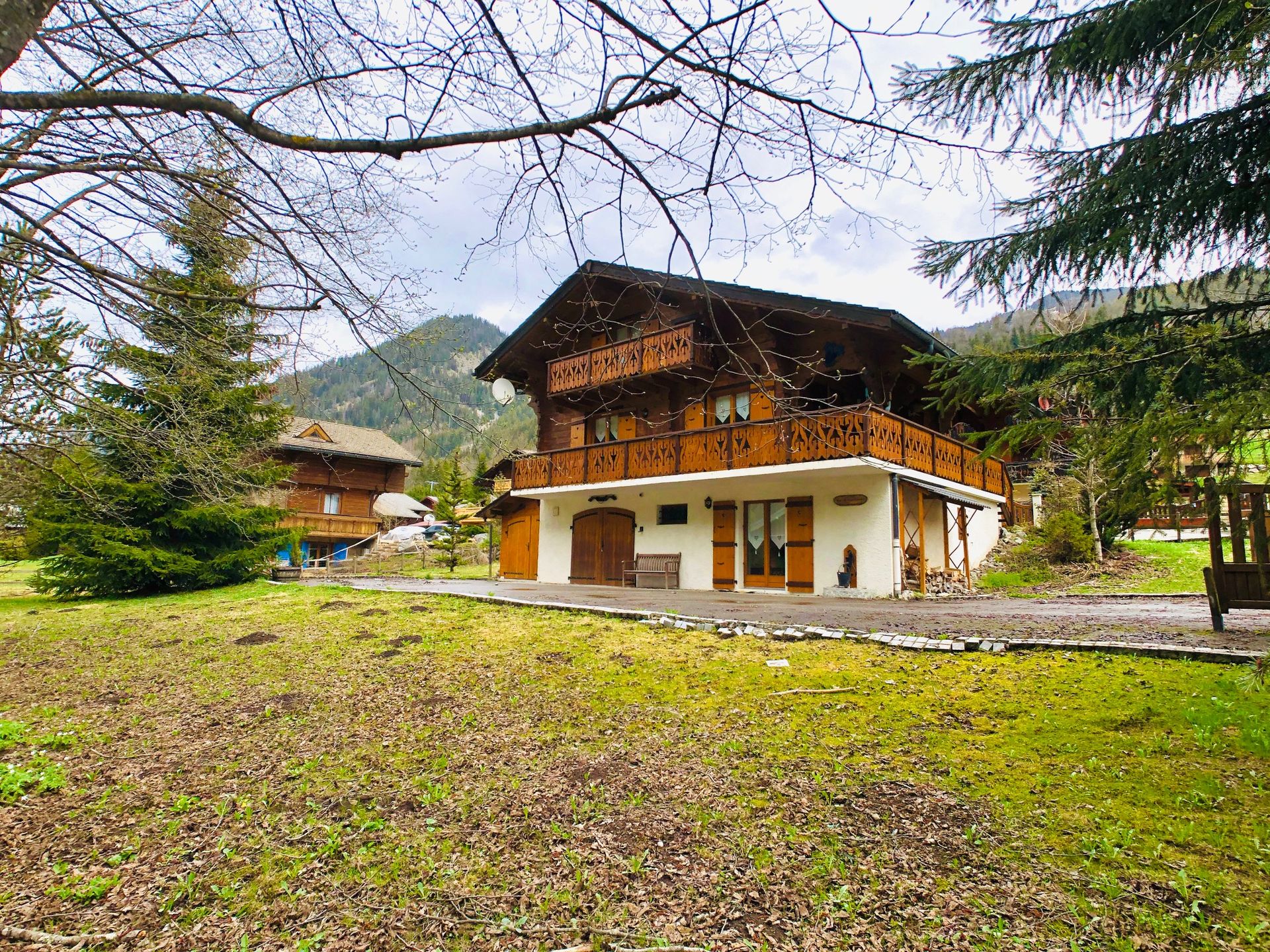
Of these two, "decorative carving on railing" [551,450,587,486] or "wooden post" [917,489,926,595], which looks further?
"decorative carving on railing" [551,450,587,486]

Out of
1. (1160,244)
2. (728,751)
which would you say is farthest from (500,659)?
(1160,244)

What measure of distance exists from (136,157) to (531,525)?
16345 mm

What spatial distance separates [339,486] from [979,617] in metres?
26.4

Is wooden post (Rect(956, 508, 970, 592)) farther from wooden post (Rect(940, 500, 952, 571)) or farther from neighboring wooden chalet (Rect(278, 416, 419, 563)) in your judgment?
neighboring wooden chalet (Rect(278, 416, 419, 563))

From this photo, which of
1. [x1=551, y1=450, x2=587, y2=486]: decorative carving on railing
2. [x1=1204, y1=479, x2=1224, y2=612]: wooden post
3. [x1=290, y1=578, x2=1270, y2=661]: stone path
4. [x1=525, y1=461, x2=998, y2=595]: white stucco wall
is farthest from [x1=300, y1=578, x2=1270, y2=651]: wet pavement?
[x1=551, y1=450, x2=587, y2=486]: decorative carving on railing

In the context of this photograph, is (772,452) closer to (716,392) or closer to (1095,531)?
(716,392)

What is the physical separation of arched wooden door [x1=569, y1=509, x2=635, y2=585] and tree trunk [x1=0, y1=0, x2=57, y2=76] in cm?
1495

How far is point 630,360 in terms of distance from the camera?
15422 mm

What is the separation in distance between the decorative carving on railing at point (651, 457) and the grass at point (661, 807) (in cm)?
977

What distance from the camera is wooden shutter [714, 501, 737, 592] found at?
14.7 m

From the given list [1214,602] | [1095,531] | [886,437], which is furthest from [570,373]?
[1214,602]

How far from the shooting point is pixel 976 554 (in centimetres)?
1648

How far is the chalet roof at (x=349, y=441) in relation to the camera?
2906cm

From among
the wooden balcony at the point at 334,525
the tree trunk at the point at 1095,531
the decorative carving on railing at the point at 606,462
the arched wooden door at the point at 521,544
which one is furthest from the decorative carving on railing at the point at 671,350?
the wooden balcony at the point at 334,525
